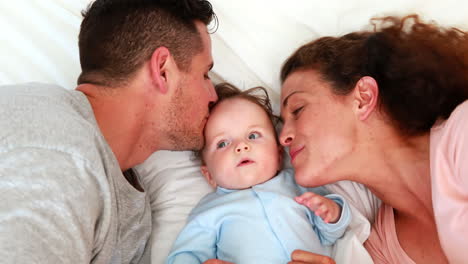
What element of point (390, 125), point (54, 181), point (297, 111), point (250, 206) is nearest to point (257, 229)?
point (250, 206)

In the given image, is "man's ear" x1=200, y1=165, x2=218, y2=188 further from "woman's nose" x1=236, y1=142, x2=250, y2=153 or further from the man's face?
"woman's nose" x1=236, y1=142, x2=250, y2=153

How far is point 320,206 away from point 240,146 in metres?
0.37

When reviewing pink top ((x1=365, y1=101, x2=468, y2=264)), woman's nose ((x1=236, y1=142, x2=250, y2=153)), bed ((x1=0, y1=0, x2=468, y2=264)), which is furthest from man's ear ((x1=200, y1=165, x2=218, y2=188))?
pink top ((x1=365, y1=101, x2=468, y2=264))

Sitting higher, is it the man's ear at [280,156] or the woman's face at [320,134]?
the woman's face at [320,134]

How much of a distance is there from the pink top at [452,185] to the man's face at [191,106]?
2.81ft

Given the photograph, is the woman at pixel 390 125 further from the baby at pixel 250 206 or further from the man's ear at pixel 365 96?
the baby at pixel 250 206

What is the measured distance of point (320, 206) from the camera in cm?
156

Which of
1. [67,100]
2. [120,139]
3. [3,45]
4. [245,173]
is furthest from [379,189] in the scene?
[3,45]

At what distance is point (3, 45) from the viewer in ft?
6.70

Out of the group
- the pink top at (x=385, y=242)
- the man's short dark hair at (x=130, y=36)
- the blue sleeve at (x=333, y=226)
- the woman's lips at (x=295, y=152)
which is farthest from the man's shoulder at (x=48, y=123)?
the pink top at (x=385, y=242)

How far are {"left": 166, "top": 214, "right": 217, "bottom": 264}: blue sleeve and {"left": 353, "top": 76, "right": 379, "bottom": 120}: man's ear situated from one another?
2.32ft

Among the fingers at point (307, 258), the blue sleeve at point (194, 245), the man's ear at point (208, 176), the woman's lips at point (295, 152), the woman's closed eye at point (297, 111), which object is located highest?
the woman's closed eye at point (297, 111)

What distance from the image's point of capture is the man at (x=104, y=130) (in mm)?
1102

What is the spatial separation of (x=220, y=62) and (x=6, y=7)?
1078 millimetres
